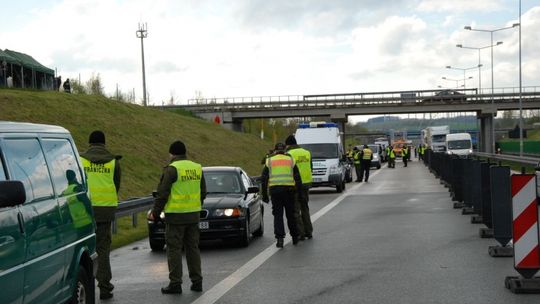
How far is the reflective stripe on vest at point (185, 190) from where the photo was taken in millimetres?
9344

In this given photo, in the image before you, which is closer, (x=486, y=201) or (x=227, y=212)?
(x=227, y=212)

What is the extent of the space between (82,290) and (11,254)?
2108mm

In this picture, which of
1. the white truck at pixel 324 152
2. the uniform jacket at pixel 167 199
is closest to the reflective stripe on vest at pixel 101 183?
the uniform jacket at pixel 167 199

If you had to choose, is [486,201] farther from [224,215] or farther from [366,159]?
[366,159]

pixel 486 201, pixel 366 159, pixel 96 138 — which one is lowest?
pixel 366 159

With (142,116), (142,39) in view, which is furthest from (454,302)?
(142,39)

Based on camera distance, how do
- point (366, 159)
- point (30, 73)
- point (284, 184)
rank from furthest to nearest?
1. point (30, 73)
2. point (366, 159)
3. point (284, 184)

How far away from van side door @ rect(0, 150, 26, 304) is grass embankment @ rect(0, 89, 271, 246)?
23735 millimetres

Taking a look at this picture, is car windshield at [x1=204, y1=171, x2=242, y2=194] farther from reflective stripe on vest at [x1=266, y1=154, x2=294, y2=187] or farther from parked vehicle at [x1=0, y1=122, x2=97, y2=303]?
parked vehicle at [x1=0, y1=122, x2=97, y2=303]

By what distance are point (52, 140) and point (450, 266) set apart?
6.13 m

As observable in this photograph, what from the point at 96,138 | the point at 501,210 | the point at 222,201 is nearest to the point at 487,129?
the point at 222,201

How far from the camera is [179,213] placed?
30.6 feet

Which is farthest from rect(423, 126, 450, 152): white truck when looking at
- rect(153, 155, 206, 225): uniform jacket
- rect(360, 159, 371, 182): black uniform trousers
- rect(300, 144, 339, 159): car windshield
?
rect(153, 155, 206, 225): uniform jacket

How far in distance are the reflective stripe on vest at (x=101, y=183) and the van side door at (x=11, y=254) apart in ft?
13.0
